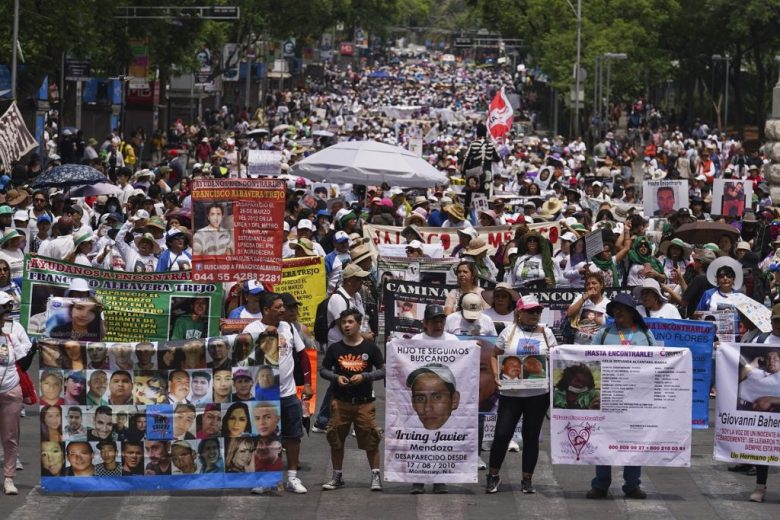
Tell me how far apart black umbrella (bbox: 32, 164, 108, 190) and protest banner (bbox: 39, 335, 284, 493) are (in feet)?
39.4

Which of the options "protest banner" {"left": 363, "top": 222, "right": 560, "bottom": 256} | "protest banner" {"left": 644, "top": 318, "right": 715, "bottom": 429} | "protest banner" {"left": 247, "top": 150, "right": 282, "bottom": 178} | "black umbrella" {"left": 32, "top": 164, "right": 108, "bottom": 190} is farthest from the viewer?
"protest banner" {"left": 247, "top": 150, "right": 282, "bottom": 178}

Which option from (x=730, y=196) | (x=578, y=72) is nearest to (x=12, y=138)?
(x=730, y=196)

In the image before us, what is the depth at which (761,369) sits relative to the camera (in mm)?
12070

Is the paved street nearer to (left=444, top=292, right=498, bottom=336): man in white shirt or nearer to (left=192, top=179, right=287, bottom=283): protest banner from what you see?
(left=444, top=292, right=498, bottom=336): man in white shirt

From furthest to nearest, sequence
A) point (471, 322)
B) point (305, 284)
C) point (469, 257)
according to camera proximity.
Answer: point (469, 257) → point (305, 284) → point (471, 322)

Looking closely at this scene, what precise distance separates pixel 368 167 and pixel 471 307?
14.4 m

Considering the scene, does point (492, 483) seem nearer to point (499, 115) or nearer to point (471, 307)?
point (471, 307)

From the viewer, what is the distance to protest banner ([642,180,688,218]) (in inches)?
1078

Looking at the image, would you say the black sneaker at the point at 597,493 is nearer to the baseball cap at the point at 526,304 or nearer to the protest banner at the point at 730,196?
the baseball cap at the point at 526,304

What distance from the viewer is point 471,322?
42.4 ft

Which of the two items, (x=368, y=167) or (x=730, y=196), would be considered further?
(x=730, y=196)

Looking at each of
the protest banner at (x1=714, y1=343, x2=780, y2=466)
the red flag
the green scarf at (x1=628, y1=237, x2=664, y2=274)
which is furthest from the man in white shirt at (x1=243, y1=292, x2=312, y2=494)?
the red flag

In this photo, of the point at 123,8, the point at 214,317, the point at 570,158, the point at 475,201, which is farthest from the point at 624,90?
the point at 214,317

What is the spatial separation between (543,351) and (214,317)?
3.45 m
